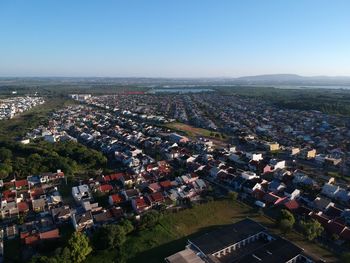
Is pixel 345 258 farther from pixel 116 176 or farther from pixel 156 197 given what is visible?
pixel 116 176

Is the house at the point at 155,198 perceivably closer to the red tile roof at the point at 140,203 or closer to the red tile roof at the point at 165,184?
the red tile roof at the point at 140,203

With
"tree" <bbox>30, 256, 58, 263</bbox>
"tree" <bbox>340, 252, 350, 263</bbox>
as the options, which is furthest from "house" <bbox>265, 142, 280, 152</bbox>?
"tree" <bbox>30, 256, 58, 263</bbox>

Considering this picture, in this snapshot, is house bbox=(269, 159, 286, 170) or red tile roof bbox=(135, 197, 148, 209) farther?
house bbox=(269, 159, 286, 170)

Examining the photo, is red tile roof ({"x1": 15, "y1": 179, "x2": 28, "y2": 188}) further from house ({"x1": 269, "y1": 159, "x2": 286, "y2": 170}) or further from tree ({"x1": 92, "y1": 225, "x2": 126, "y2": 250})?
house ({"x1": 269, "y1": 159, "x2": 286, "y2": 170})

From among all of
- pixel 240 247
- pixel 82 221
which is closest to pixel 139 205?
pixel 82 221

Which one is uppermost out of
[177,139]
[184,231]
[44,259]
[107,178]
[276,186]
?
[177,139]

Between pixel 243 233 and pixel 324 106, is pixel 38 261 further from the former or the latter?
pixel 324 106

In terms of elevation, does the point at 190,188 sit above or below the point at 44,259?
below
